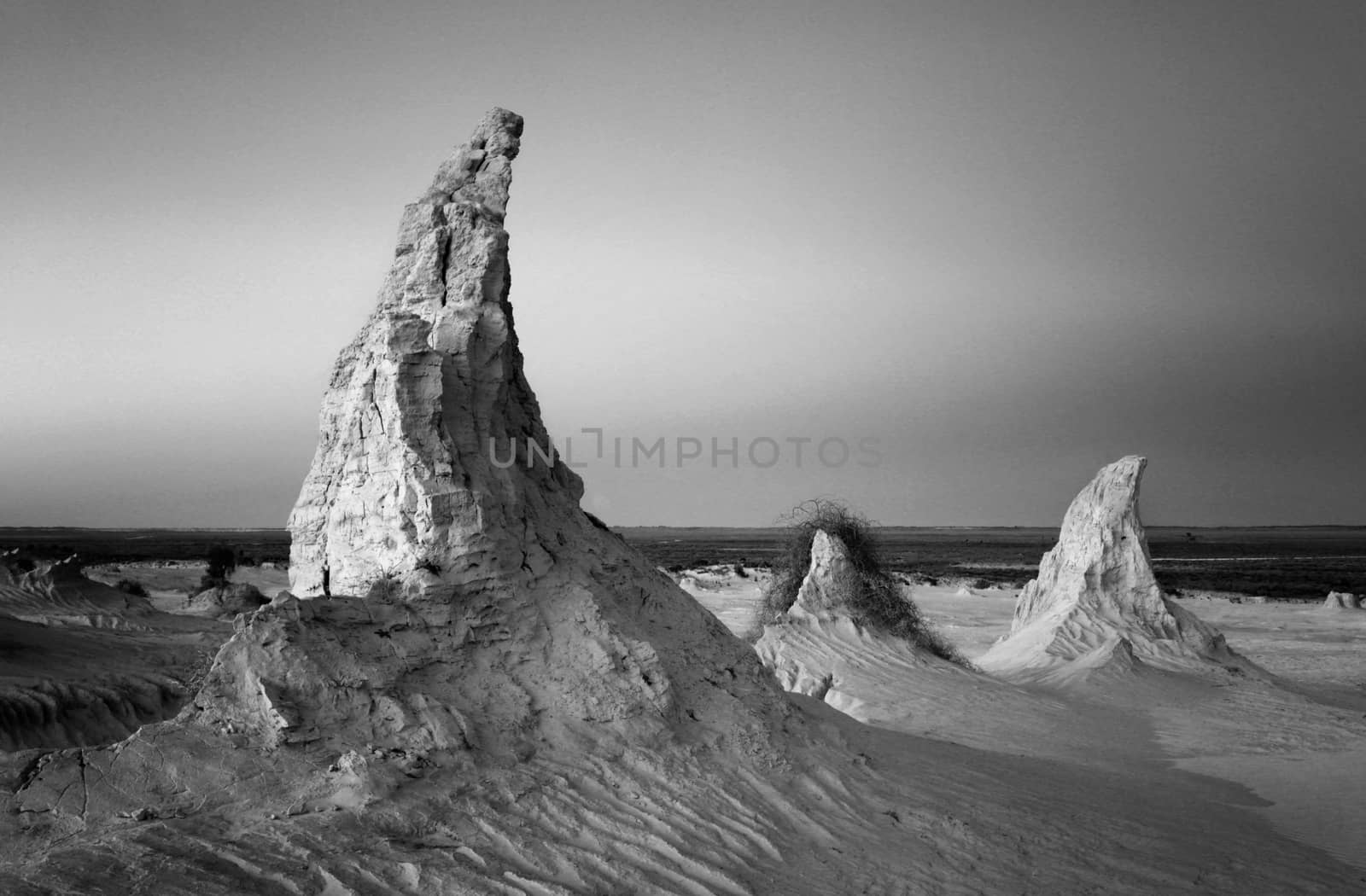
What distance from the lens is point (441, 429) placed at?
20.8 ft

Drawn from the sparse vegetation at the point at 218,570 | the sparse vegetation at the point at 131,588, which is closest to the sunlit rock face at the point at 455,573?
the sparse vegetation at the point at 131,588

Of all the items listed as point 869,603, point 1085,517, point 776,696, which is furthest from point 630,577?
point 1085,517

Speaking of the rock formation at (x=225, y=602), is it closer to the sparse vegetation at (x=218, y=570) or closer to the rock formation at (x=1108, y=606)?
the sparse vegetation at (x=218, y=570)

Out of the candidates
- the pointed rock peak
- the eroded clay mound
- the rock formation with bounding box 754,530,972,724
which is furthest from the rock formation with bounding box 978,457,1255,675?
the eroded clay mound

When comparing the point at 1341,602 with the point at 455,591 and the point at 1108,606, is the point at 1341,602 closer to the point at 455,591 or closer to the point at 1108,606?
the point at 1108,606

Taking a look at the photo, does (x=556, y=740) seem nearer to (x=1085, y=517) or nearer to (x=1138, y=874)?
(x=1138, y=874)

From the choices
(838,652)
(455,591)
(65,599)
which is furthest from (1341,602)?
(65,599)

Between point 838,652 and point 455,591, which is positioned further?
point 838,652

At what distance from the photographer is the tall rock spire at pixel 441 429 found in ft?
20.1

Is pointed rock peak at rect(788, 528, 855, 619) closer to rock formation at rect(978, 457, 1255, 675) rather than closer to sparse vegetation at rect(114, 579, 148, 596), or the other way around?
rock formation at rect(978, 457, 1255, 675)

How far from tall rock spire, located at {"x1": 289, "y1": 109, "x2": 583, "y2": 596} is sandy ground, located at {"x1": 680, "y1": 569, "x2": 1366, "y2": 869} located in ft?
23.8

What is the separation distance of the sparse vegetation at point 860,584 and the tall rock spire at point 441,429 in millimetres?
10037

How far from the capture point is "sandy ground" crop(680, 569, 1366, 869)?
897 centimetres

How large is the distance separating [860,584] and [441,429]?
11.7m
